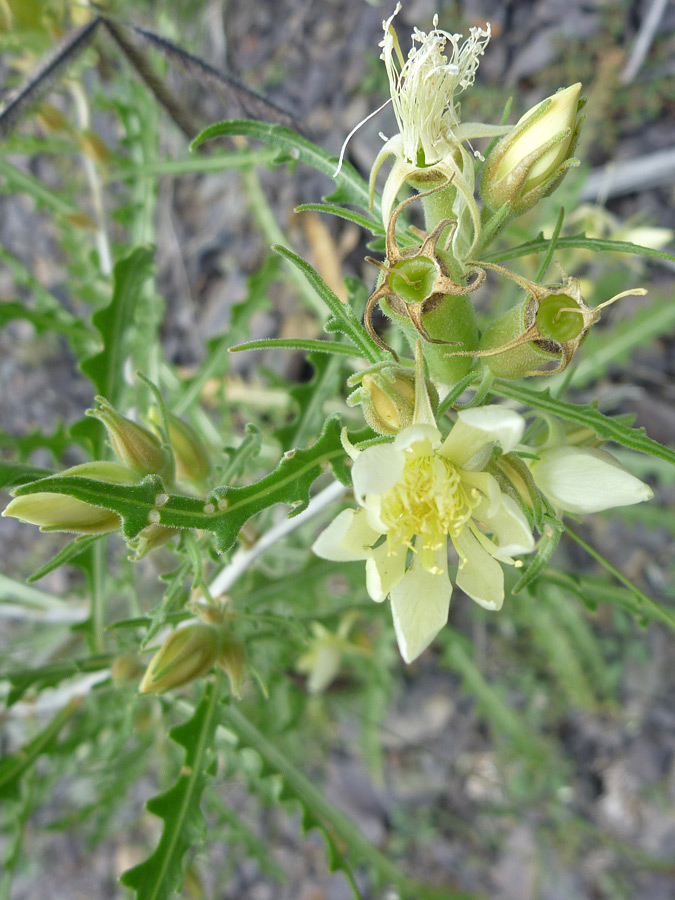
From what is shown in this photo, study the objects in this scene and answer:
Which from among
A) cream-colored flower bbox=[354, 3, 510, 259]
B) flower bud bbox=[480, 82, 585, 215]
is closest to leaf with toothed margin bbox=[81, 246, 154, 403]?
cream-colored flower bbox=[354, 3, 510, 259]

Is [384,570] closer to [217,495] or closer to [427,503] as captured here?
[427,503]

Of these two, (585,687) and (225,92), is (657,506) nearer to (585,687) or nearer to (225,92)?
(585,687)

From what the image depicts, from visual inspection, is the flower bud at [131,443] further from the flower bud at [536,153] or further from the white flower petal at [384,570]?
the flower bud at [536,153]

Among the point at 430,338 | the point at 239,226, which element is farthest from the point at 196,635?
the point at 239,226

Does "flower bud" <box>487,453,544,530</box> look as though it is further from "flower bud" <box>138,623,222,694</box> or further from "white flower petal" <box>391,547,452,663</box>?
"flower bud" <box>138,623,222,694</box>

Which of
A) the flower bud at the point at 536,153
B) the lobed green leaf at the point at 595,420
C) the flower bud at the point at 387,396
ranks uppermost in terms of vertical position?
the flower bud at the point at 536,153

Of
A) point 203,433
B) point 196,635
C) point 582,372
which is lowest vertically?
point 582,372

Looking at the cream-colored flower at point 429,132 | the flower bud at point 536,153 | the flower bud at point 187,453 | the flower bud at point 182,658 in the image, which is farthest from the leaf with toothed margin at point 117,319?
the flower bud at point 536,153
